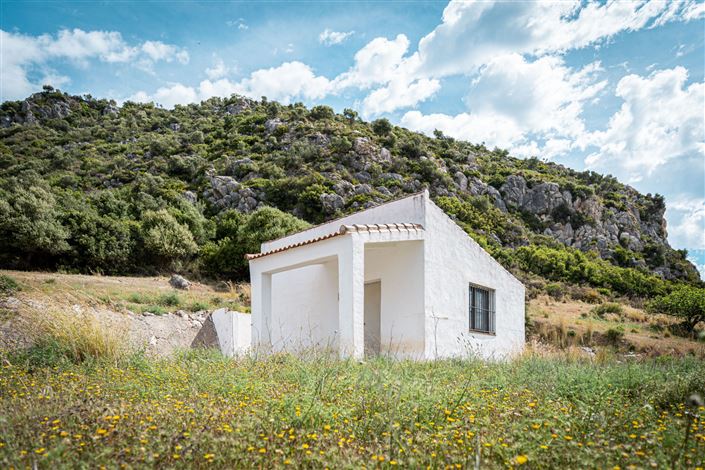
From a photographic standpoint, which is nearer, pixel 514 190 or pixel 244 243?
pixel 244 243

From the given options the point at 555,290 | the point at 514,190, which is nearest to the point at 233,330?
the point at 555,290

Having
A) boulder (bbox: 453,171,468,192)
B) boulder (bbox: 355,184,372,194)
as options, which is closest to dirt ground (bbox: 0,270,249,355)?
boulder (bbox: 355,184,372,194)

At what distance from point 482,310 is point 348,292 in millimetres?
5279

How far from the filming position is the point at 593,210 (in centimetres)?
4688

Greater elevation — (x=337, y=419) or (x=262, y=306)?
(x=262, y=306)

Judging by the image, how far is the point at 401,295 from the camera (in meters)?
10.3

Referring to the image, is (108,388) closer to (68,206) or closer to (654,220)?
(68,206)

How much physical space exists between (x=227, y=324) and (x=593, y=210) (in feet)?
143

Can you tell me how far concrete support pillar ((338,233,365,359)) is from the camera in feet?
28.3

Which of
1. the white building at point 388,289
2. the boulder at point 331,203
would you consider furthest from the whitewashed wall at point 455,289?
the boulder at point 331,203

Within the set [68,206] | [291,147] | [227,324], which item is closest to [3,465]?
[227,324]

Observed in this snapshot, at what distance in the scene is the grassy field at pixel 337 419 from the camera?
3.09 metres

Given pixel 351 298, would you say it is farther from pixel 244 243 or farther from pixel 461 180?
pixel 461 180

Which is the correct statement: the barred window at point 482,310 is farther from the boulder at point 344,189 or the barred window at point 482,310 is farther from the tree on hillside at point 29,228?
the boulder at point 344,189
